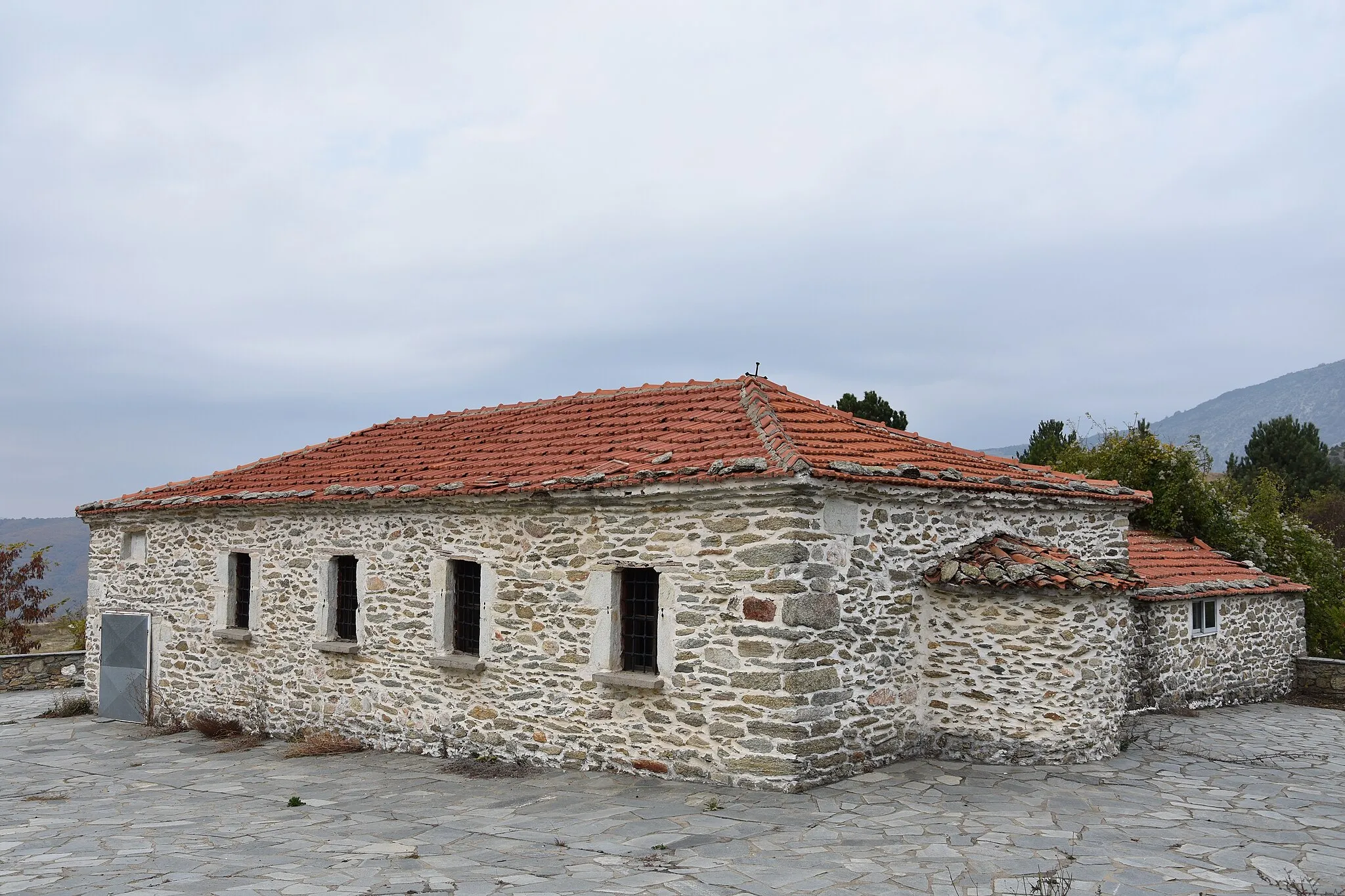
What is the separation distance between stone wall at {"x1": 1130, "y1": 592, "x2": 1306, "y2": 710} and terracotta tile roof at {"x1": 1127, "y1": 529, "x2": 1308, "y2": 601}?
6.7 inches

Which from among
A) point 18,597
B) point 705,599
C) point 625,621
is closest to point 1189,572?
point 705,599

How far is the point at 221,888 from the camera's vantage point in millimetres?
6426

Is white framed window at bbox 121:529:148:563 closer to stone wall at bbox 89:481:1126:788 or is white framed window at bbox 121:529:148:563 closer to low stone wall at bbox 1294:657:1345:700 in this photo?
stone wall at bbox 89:481:1126:788

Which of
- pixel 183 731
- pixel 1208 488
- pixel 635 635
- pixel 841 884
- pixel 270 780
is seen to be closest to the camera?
pixel 841 884

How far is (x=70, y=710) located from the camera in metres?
16.0

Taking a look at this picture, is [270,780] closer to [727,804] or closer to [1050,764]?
[727,804]

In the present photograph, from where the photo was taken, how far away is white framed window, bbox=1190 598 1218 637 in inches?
530

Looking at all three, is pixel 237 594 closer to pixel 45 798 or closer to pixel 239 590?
pixel 239 590

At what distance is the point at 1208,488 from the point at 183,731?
57.9 ft

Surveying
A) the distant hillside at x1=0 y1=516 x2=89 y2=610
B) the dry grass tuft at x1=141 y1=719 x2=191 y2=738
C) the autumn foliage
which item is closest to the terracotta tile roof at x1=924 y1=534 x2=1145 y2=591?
the dry grass tuft at x1=141 y1=719 x2=191 y2=738

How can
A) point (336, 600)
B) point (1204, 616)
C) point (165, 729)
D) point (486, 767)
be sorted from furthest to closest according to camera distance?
point (165, 729)
point (1204, 616)
point (336, 600)
point (486, 767)

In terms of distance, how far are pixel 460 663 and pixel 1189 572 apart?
10.8m

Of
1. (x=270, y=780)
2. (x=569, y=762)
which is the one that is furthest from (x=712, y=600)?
(x=270, y=780)

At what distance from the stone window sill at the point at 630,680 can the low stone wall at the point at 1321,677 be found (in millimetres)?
11936
